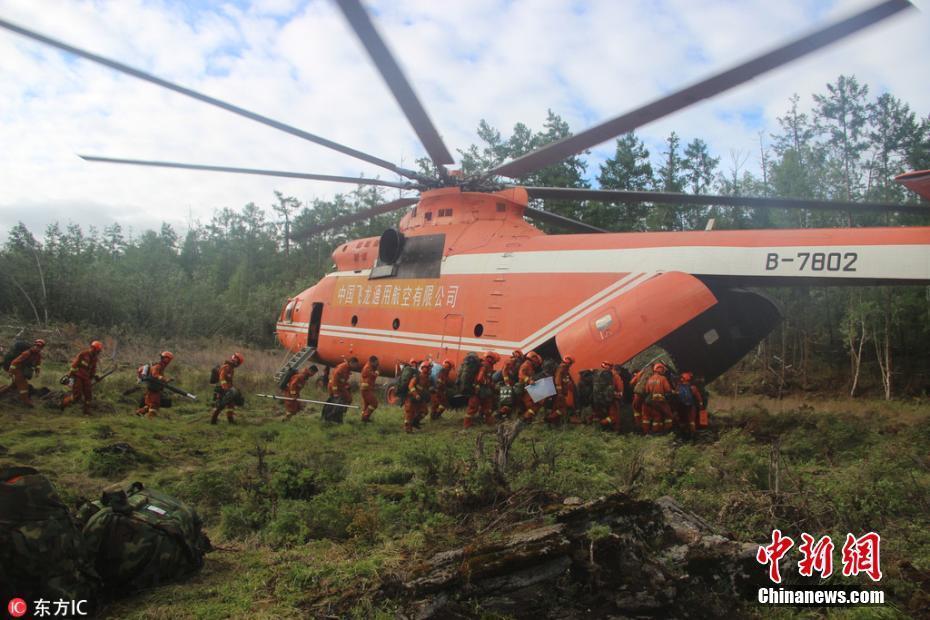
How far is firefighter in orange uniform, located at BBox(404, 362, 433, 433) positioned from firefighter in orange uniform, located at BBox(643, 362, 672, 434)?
12.5ft

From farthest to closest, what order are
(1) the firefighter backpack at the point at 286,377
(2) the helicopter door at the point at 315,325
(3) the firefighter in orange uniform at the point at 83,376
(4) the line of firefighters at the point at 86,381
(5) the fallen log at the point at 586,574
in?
(2) the helicopter door at the point at 315,325 < (1) the firefighter backpack at the point at 286,377 < (3) the firefighter in orange uniform at the point at 83,376 < (4) the line of firefighters at the point at 86,381 < (5) the fallen log at the point at 586,574

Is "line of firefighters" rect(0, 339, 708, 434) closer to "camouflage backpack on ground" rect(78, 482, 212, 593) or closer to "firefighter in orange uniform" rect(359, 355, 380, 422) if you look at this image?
"firefighter in orange uniform" rect(359, 355, 380, 422)

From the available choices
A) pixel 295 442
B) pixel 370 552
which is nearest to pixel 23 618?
pixel 370 552

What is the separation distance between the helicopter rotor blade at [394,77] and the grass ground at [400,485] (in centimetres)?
464

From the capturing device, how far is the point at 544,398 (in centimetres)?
978

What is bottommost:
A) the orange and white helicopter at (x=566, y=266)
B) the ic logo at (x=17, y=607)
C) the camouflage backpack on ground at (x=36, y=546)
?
the ic logo at (x=17, y=607)

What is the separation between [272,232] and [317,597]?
50588mm

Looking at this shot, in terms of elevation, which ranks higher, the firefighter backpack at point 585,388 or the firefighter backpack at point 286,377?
the firefighter backpack at point 585,388

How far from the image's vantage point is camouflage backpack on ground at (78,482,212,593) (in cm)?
374

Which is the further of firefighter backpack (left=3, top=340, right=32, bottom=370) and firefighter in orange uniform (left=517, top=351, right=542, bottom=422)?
firefighter backpack (left=3, top=340, right=32, bottom=370)

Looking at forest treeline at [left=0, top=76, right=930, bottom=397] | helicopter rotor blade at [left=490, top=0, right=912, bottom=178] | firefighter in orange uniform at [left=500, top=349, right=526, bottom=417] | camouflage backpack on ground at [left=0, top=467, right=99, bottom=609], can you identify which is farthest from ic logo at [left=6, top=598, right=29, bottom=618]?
forest treeline at [left=0, top=76, right=930, bottom=397]

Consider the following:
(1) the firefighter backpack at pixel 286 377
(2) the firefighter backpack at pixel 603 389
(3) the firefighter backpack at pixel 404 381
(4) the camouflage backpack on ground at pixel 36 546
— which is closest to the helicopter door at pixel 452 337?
(3) the firefighter backpack at pixel 404 381

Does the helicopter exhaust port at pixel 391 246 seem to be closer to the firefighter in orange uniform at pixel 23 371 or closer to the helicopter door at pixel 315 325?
the helicopter door at pixel 315 325

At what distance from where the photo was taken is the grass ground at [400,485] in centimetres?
385
